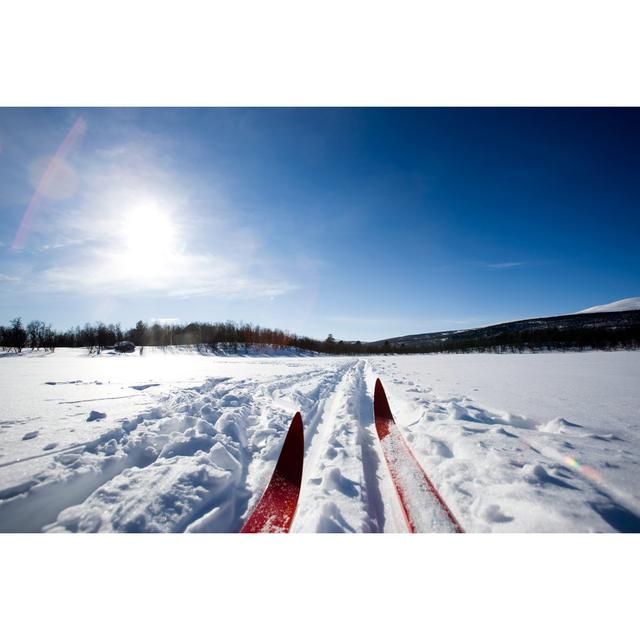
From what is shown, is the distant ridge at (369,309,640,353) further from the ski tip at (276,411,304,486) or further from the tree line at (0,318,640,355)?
the ski tip at (276,411,304,486)

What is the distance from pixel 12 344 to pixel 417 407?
49722 millimetres

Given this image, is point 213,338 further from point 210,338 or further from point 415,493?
point 415,493

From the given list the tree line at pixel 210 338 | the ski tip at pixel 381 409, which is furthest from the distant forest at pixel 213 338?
the ski tip at pixel 381 409

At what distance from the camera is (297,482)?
2.81 meters

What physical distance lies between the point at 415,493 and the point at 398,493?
0.54ft

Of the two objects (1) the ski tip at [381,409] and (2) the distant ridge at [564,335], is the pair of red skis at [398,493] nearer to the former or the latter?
(1) the ski tip at [381,409]

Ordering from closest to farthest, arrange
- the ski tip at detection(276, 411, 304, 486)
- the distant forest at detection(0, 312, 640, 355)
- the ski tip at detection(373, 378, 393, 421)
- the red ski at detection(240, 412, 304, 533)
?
the red ski at detection(240, 412, 304, 533), the ski tip at detection(276, 411, 304, 486), the ski tip at detection(373, 378, 393, 421), the distant forest at detection(0, 312, 640, 355)

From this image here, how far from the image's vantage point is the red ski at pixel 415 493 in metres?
2.23

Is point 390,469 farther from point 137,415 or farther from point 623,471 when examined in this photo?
point 137,415

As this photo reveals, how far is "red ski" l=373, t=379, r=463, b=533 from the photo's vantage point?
2.23m

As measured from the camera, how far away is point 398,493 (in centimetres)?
263

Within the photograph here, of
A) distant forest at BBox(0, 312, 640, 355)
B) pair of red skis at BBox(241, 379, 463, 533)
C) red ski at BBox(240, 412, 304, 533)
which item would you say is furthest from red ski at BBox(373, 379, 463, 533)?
distant forest at BBox(0, 312, 640, 355)

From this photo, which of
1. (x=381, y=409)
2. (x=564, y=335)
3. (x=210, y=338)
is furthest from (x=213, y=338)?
(x=564, y=335)
